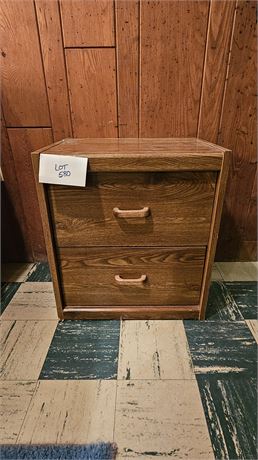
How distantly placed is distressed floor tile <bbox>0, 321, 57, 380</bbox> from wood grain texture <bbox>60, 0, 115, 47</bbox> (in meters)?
0.92

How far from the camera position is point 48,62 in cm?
84

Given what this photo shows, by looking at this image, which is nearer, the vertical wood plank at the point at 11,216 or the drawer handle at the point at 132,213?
the drawer handle at the point at 132,213

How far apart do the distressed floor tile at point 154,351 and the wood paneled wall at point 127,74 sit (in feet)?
2.04

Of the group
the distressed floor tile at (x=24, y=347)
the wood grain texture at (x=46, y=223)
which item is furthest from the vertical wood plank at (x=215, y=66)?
the distressed floor tile at (x=24, y=347)

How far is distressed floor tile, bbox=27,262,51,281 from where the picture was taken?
106 centimetres

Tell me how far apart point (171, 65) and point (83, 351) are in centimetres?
94

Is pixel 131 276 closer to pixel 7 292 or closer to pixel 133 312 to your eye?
pixel 133 312

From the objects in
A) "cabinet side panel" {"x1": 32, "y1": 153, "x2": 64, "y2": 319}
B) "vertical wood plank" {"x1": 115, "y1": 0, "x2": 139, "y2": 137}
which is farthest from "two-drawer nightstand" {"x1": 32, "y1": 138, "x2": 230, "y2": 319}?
"vertical wood plank" {"x1": 115, "y1": 0, "x2": 139, "y2": 137}

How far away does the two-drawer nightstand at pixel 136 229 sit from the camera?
0.64 m

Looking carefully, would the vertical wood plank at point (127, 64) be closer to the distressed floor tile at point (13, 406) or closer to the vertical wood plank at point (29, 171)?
the vertical wood plank at point (29, 171)

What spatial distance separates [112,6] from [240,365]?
112 centimetres

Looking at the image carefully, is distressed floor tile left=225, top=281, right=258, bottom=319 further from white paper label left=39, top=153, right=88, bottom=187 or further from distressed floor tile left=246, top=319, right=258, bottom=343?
white paper label left=39, top=153, right=88, bottom=187

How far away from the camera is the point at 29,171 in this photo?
1007 mm

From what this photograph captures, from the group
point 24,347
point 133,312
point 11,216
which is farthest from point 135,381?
point 11,216
